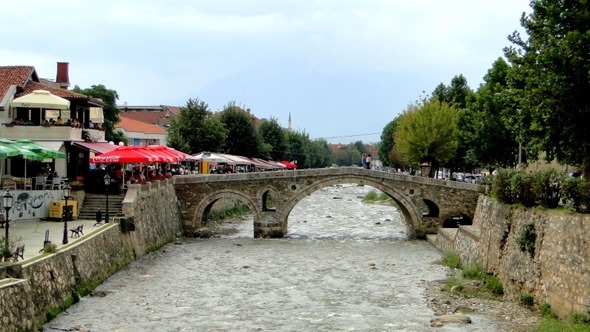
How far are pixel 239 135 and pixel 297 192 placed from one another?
23629 millimetres

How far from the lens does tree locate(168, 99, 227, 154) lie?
198ft

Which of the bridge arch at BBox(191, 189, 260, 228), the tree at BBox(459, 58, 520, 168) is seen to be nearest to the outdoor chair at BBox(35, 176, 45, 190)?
the bridge arch at BBox(191, 189, 260, 228)

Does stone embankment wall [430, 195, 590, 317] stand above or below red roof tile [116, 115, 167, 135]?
below

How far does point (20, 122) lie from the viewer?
116ft

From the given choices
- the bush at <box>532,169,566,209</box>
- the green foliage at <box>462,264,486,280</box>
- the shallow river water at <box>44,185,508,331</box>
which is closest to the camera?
the shallow river water at <box>44,185,508,331</box>

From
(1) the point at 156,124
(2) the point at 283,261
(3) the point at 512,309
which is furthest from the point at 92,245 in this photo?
(1) the point at 156,124

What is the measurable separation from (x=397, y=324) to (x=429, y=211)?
87.0 feet

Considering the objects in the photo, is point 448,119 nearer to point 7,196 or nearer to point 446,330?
point 446,330

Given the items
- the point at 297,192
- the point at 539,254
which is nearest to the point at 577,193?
the point at 539,254

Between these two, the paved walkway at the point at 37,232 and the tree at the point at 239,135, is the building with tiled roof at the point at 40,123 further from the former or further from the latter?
the tree at the point at 239,135

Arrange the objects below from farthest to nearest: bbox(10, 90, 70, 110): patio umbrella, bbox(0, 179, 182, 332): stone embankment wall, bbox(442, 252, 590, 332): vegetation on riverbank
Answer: bbox(10, 90, 70, 110): patio umbrella → bbox(0, 179, 182, 332): stone embankment wall → bbox(442, 252, 590, 332): vegetation on riverbank

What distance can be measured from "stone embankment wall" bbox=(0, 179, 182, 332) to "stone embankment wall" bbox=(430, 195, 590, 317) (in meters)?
13.4

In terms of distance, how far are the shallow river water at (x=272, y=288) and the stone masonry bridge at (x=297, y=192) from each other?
1572 mm

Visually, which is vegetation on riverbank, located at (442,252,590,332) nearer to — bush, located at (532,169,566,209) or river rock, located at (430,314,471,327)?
river rock, located at (430,314,471,327)
